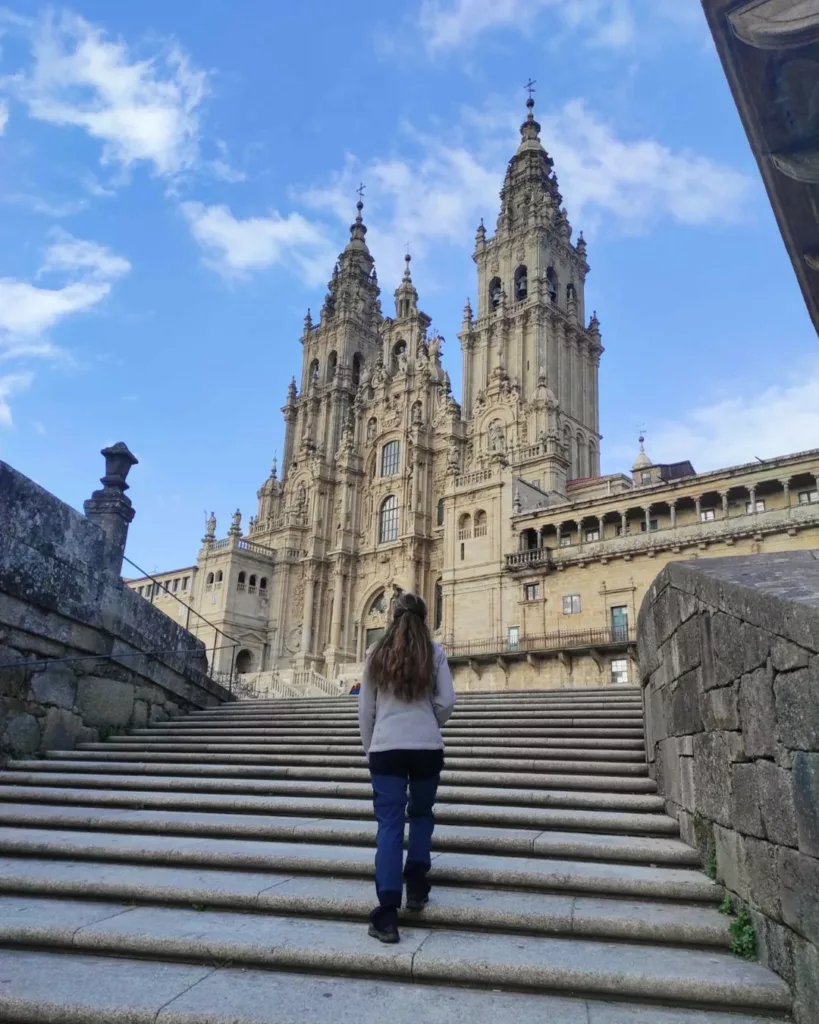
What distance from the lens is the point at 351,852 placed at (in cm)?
508

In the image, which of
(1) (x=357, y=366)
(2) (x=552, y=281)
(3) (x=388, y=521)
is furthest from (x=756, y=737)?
(1) (x=357, y=366)

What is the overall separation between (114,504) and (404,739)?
24.4 ft

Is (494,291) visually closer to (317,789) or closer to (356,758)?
(356,758)

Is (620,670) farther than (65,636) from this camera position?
Yes

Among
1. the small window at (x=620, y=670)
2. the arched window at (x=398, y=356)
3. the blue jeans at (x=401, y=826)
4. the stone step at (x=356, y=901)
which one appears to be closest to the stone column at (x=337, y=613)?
the arched window at (x=398, y=356)

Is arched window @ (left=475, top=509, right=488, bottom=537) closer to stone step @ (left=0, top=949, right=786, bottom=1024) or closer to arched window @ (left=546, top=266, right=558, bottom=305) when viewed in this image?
arched window @ (left=546, top=266, right=558, bottom=305)

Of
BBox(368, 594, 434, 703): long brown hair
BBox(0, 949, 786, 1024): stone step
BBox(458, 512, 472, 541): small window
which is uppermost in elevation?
BBox(458, 512, 472, 541): small window

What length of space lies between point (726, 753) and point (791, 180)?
4.30 metres

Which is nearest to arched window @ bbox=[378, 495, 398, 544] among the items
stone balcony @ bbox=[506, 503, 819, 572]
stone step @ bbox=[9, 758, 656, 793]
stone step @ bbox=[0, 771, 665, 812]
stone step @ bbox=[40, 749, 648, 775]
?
stone balcony @ bbox=[506, 503, 819, 572]

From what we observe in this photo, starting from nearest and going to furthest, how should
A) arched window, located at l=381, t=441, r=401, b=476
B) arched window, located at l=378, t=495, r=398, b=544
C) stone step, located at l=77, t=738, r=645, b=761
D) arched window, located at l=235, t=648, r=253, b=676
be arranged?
1. stone step, located at l=77, t=738, r=645, b=761
2. arched window, located at l=235, t=648, r=253, b=676
3. arched window, located at l=378, t=495, r=398, b=544
4. arched window, located at l=381, t=441, r=401, b=476

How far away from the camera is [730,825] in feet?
13.1

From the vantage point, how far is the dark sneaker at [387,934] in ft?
12.1

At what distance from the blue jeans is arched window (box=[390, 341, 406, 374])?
160 ft

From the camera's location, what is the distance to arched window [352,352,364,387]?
57.7 meters
